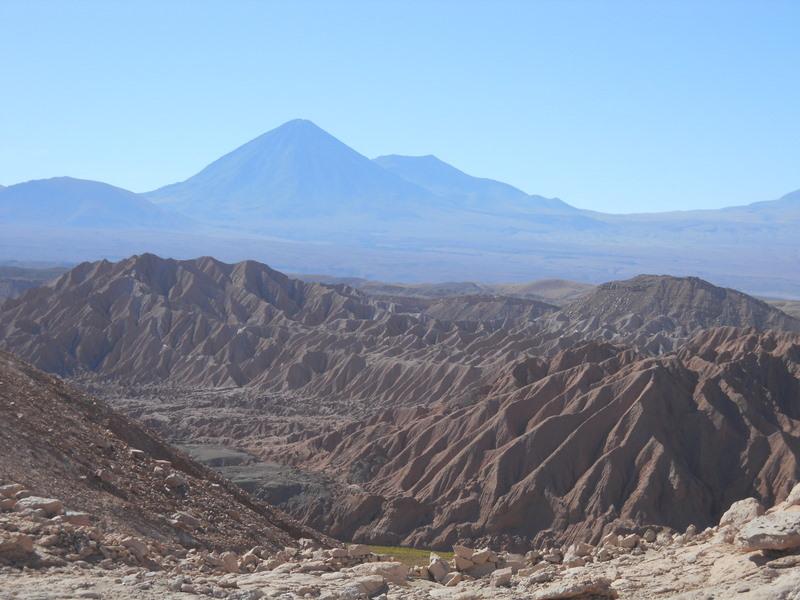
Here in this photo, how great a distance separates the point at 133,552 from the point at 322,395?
275ft

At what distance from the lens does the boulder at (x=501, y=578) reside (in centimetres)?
1661

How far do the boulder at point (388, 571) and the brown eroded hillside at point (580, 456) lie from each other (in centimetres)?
3518

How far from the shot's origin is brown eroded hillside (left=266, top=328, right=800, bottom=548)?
55.0 meters

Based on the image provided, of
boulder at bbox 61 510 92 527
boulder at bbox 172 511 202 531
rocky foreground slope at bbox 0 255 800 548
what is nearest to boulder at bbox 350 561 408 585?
boulder at bbox 61 510 92 527

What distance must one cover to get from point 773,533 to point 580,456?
44746 mm

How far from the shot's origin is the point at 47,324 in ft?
396

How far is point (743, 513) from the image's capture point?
1744cm

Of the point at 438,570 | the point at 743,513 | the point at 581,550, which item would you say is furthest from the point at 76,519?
the point at 743,513

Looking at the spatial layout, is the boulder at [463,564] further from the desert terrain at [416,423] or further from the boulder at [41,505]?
the boulder at [41,505]

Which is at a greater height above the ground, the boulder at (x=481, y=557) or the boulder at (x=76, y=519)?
the boulder at (x=76, y=519)

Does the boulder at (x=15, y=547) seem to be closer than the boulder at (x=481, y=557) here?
Yes

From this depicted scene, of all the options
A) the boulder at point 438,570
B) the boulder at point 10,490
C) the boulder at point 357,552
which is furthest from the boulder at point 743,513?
the boulder at point 10,490

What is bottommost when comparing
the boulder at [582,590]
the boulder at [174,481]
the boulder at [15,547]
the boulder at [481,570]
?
the boulder at [174,481]

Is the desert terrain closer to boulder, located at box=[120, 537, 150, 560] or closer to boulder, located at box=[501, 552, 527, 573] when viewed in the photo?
boulder, located at box=[501, 552, 527, 573]
